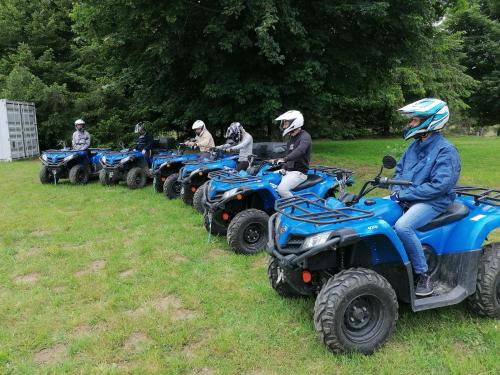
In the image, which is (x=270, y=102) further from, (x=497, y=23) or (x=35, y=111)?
(x=497, y=23)

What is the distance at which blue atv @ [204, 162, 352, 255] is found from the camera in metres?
6.36

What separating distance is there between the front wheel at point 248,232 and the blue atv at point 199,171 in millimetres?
2165

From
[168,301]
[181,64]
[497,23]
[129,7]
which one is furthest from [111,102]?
[497,23]

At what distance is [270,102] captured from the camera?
1170 cm

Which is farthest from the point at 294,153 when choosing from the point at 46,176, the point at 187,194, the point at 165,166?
the point at 46,176

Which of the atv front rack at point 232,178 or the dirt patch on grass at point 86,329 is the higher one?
the atv front rack at point 232,178

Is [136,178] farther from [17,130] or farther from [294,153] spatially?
[17,130]

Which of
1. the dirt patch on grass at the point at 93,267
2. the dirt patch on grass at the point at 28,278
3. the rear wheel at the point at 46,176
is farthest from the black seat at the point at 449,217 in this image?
the rear wheel at the point at 46,176

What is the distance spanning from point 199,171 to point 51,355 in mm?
5189

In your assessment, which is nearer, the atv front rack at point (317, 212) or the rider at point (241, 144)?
the atv front rack at point (317, 212)

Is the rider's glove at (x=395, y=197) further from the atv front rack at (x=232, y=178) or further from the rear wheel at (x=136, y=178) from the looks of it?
the rear wheel at (x=136, y=178)

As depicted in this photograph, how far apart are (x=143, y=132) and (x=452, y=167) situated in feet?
31.4

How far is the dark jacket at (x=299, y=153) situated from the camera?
21.7 feet

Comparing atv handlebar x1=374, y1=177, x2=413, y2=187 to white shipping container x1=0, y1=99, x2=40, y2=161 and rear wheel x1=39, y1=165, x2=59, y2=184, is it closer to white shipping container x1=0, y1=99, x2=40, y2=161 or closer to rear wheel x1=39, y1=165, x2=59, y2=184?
rear wheel x1=39, y1=165, x2=59, y2=184
